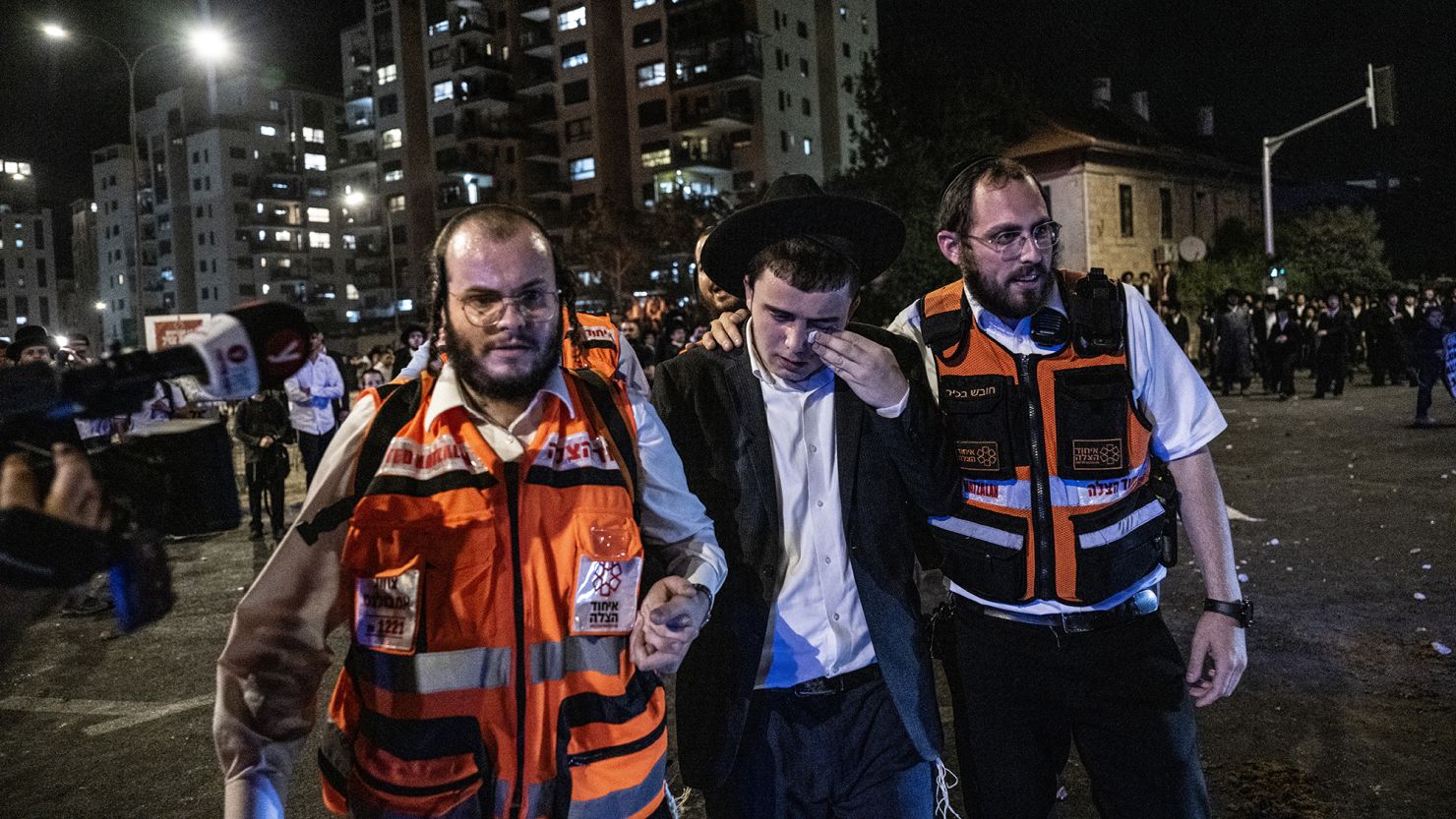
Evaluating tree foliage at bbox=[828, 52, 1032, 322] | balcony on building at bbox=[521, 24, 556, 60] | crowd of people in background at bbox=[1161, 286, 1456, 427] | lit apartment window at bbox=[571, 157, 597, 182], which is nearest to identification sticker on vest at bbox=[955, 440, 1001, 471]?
crowd of people in background at bbox=[1161, 286, 1456, 427]

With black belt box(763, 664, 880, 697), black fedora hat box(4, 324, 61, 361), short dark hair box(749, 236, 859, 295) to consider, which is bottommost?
black belt box(763, 664, 880, 697)

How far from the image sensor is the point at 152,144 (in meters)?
99.6

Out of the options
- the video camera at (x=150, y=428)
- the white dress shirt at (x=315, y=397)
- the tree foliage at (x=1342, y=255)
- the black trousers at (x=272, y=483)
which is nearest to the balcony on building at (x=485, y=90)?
the tree foliage at (x=1342, y=255)

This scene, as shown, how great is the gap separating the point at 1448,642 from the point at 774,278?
196 inches

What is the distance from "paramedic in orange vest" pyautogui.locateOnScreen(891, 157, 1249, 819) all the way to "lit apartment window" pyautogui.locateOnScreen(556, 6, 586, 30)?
6609cm

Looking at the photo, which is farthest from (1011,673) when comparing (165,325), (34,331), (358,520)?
(165,325)

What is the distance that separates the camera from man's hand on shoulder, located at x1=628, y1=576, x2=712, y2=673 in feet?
6.46

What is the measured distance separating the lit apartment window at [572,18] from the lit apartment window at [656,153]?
35.5 ft

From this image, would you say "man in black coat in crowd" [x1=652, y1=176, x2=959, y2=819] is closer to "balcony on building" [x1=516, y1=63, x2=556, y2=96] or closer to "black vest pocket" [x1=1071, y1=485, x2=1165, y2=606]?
"black vest pocket" [x1=1071, y1=485, x2=1165, y2=606]

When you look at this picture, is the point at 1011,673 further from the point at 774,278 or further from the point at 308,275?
the point at 308,275

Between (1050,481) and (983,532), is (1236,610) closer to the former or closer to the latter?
(1050,481)

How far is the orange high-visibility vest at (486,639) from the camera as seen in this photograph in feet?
6.15

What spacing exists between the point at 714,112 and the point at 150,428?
55.6 metres

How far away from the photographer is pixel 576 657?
198 centimetres
